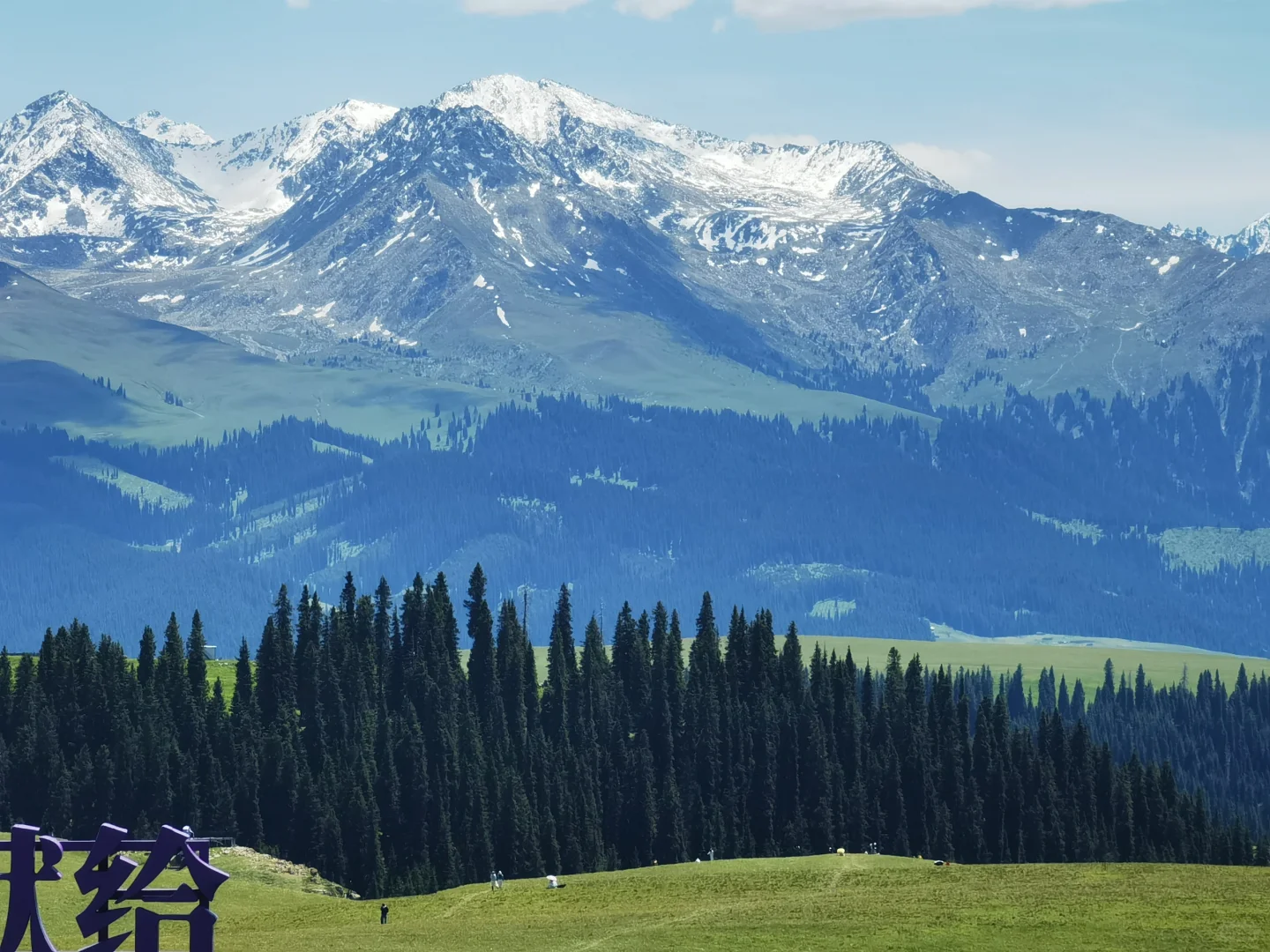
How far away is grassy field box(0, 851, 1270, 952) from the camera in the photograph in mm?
130250

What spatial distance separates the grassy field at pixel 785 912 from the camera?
13025 centimetres

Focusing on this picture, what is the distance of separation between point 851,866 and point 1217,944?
41862mm

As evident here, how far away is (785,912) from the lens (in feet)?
460

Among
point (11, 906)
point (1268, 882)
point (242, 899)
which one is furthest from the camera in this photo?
point (242, 899)

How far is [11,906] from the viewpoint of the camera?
98.4m

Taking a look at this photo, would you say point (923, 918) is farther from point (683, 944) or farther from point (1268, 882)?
point (1268, 882)

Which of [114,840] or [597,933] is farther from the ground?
[114,840]

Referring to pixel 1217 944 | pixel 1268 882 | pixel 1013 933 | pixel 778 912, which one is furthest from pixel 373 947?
pixel 1268 882
